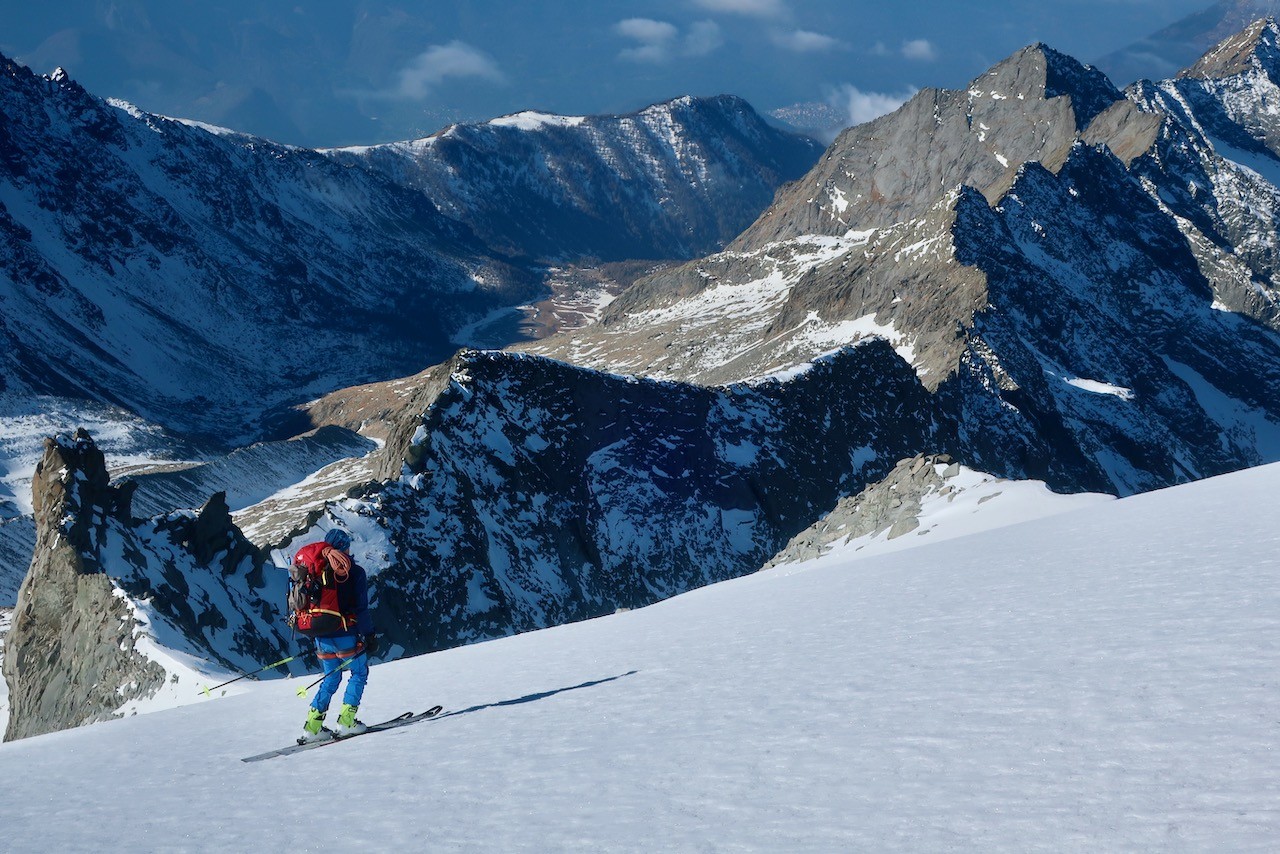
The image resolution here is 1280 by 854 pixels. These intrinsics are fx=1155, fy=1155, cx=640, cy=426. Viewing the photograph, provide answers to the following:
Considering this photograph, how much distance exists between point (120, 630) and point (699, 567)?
35.3 m

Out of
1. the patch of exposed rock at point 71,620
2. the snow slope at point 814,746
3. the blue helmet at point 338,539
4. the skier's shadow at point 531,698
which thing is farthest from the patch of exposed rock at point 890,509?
the blue helmet at point 338,539

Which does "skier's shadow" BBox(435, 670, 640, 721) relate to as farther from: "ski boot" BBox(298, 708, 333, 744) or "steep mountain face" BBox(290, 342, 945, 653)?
"steep mountain face" BBox(290, 342, 945, 653)

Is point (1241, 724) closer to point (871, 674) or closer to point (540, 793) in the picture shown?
point (871, 674)

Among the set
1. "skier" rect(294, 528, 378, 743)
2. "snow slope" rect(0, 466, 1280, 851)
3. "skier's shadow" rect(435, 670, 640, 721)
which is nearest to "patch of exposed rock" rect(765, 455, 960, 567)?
"snow slope" rect(0, 466, 1280, 851)

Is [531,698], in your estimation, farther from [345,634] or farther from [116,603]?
[116,603]

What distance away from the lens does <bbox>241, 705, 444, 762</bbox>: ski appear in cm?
1443

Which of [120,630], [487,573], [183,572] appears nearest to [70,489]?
[183,572]

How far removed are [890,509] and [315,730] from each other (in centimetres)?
3727

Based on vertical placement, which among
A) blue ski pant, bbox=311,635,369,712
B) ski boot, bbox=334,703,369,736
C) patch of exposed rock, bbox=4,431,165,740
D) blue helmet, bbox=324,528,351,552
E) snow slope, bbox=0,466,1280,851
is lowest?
snow slope, bbox=0,466,1280,851

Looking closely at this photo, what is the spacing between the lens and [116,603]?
1497 inches

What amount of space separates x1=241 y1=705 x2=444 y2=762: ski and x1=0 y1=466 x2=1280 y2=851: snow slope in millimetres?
400

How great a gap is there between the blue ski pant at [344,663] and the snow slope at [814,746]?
112cm

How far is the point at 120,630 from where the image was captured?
120ft

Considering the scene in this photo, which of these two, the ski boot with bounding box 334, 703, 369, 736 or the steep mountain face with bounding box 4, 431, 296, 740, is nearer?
the ski boot with bounding box 334, 703, 369, 736
